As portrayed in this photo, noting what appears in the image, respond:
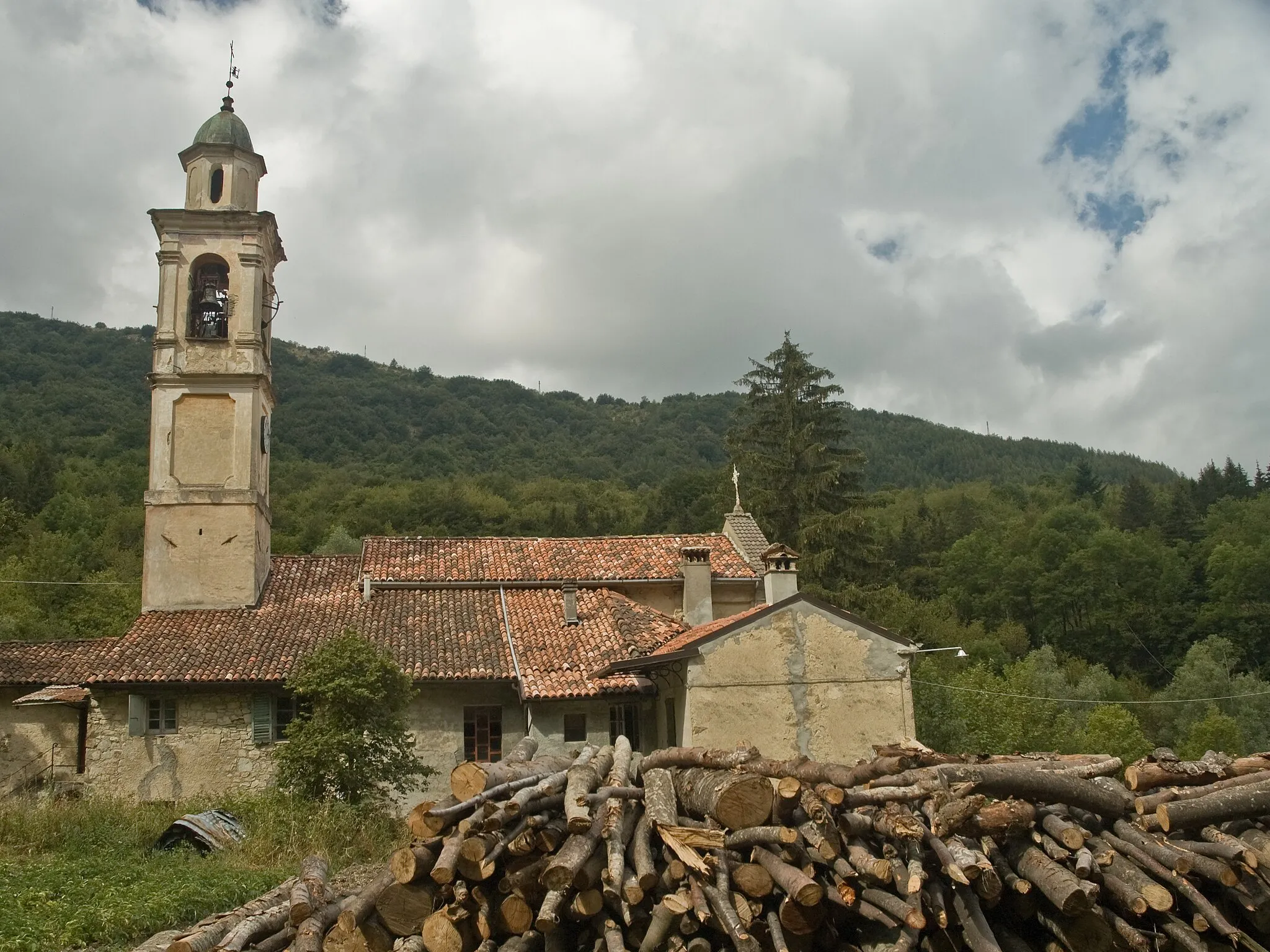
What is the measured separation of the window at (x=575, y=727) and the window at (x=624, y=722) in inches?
23.1

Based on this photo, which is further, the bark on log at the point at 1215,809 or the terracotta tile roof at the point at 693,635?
the terracotta tile roof at the point at 693,635

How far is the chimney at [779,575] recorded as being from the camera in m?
23.7

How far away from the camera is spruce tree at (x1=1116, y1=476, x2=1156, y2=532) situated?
78812 millimetres

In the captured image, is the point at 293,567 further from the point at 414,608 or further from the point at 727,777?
the point at 727,777

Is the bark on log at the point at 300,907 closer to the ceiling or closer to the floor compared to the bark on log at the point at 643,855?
closer to the floor

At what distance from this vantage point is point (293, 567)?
28.6 meters

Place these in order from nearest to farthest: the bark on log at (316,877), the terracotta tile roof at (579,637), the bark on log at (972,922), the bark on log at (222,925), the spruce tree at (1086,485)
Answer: the bark on log at (972,922) < the bark on log at (222,925) < the bark on log at (316,877) < the terracotta tile roof at (579,637) < the spruce tree at (1086,485)

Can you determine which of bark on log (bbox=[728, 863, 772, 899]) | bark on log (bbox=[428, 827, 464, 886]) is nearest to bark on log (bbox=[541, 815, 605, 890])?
bark on log (bbox=[428, 827, 464, 886])

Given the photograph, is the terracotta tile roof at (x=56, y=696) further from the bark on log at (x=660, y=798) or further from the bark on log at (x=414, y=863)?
the bark on log at (x=660, y=798)

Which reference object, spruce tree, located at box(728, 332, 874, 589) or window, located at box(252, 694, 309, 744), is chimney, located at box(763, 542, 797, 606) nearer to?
window, located at box(252, 694, 309, 744)

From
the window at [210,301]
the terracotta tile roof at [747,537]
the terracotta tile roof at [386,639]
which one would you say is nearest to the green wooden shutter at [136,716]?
the terracotta tile roof at [386,639]

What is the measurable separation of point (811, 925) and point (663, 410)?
4628 inches

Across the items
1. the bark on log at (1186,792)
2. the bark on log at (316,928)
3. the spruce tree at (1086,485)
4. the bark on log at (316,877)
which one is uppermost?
the spruce tree at (1086,485)

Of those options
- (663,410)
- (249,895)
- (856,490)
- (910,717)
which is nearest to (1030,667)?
(856,490)
